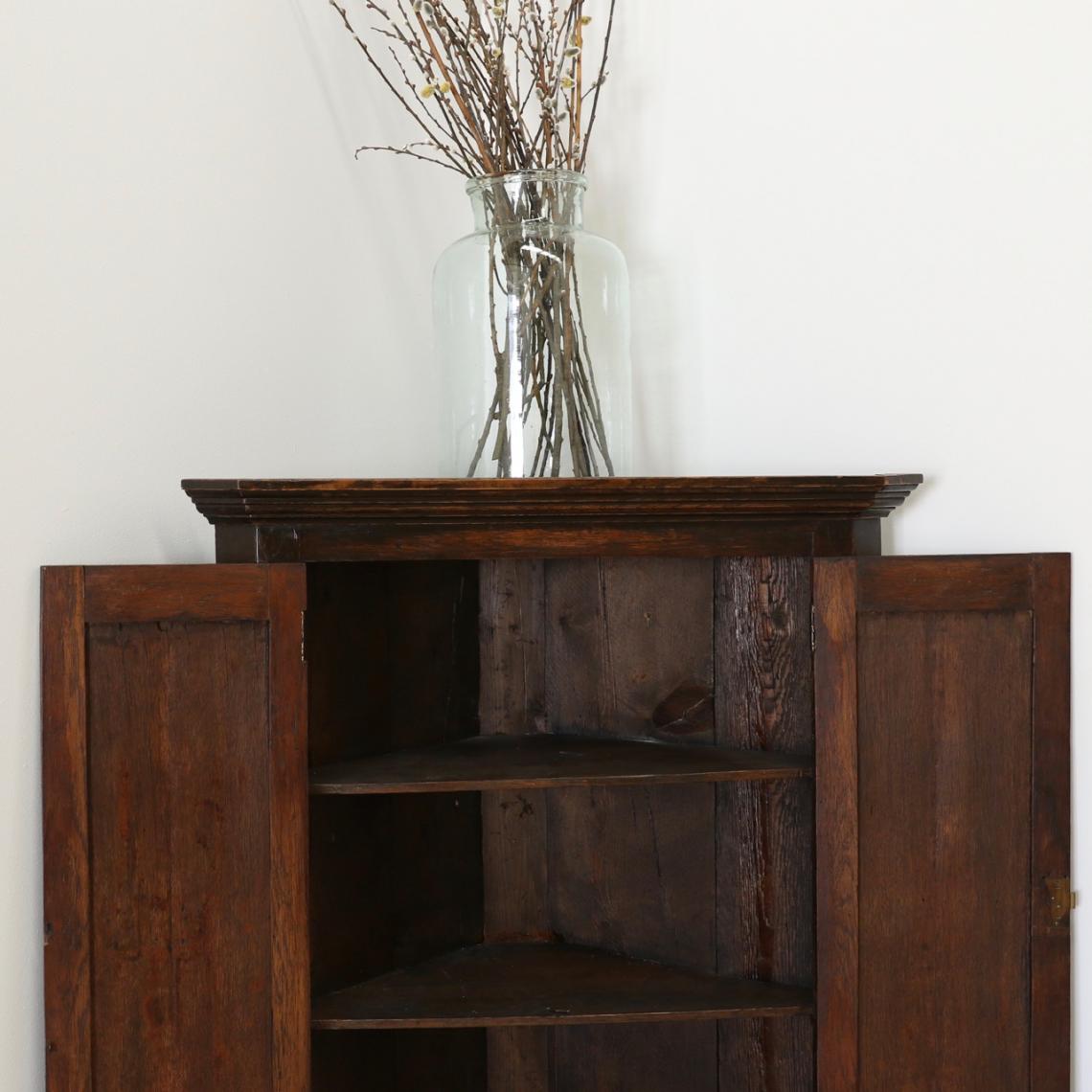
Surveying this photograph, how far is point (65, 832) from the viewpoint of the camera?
1289 millimetres

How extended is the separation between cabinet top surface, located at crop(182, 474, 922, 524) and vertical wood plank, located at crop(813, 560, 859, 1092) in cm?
10

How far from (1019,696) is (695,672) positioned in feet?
1.38

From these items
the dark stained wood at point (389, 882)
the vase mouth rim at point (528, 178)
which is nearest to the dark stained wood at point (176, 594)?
the dark stained wood at point (389, 882)

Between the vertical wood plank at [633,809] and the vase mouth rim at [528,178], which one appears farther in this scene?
the vertical wood plank at [633,809]

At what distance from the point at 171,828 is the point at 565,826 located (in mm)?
625

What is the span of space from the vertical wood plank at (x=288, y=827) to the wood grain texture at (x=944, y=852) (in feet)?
2.00

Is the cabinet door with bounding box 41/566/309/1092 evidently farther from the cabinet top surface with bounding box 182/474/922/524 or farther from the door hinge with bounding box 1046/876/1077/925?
the door hinge with bounding box 1046/876/1077/925

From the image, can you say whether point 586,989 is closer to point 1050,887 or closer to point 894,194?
point 1050,887

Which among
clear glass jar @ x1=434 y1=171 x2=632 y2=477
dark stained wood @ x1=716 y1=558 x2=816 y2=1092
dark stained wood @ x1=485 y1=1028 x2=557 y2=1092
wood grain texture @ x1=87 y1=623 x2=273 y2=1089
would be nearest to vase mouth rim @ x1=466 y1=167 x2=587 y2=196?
clear glass jar @ x1=434 y1=171 x2=632 y2=477

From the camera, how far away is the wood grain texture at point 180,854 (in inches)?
50.9

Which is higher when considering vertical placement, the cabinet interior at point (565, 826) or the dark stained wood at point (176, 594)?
the dark stained wood at point (176, 594)

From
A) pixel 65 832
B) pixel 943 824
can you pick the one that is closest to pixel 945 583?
pixel 943 824

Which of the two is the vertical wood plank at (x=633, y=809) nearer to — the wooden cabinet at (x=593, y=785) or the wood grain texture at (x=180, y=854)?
the wooden cabinet at (x=593, y=785)

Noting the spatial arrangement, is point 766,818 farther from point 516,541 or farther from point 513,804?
point 516,541
